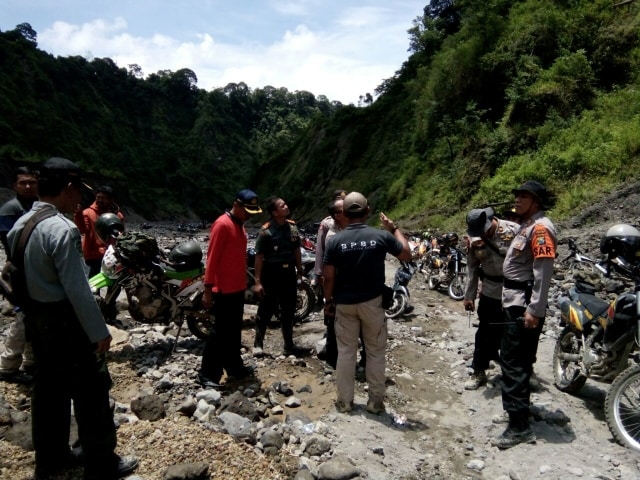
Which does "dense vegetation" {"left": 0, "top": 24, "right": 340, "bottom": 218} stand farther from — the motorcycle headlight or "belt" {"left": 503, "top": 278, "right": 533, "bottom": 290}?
"belt" {"left": 503, "top": 278, "right": 533, "bottom": 290}

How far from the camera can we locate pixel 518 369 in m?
3.52

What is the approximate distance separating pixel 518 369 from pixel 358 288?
1.35 meters

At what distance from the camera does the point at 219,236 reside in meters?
4.40

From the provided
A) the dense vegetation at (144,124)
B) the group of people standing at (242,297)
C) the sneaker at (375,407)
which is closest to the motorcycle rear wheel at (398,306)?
the group of people standing at (242,297)

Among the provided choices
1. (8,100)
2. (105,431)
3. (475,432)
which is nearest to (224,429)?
(105,431)

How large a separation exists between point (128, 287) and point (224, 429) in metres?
2.75

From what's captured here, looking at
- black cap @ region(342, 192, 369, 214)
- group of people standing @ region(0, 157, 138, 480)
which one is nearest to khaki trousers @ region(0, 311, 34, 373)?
group of people standing @ region(0, 157, 138, 480)

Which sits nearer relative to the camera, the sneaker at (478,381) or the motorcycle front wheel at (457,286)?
the sneaker at (478,381)

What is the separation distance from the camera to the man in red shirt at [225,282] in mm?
4414

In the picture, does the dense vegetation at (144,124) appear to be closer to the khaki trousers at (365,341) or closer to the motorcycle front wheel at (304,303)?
the motorcycle front wheel at (304,303)

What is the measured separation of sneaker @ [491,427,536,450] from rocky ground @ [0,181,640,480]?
0.05 metres

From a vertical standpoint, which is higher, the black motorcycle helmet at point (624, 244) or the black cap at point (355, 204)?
the black cap at point (355, 204)

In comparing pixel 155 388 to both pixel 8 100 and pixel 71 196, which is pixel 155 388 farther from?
pixel 8 100

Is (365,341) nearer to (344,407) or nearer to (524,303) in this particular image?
(344,407)
